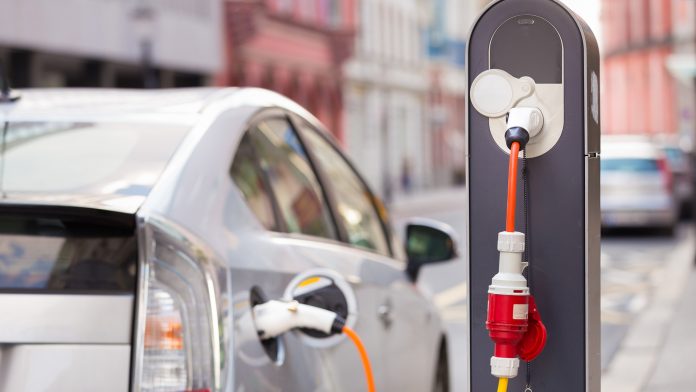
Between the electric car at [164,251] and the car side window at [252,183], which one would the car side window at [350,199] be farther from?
the car side window at [252,183]

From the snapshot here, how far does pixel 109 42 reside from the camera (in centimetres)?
2941

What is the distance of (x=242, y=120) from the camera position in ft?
12.7

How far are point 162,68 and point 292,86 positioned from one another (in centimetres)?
1228

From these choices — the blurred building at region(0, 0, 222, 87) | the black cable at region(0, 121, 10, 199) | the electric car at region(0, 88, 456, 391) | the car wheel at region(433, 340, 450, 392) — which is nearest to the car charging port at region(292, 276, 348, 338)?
the electric car at region(0, 88, 456, 391)

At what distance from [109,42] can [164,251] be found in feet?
88.1

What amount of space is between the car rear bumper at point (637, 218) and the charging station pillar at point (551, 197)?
68.0ft

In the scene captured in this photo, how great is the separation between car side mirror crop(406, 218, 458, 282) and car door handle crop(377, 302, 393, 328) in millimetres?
534

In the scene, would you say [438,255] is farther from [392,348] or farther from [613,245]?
[613,245]

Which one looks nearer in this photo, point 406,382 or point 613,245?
point 406,382

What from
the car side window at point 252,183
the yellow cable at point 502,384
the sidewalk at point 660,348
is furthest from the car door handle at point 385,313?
the sidewalk at point 660,348

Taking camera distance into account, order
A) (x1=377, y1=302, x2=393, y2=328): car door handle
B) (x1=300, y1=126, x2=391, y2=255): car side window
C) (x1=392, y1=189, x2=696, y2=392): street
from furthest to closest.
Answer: (x1=392, y1=189, x2=696, y2=392): street < (x1=300, y1=126, x2=391, y2=255): car side window < (x1=377, y1=302, x2=393, y2=328): car door handle

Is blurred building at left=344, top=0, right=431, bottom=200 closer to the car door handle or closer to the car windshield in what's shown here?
the car door handle

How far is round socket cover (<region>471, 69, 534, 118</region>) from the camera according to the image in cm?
346

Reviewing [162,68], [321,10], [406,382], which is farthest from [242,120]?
[321,10]
